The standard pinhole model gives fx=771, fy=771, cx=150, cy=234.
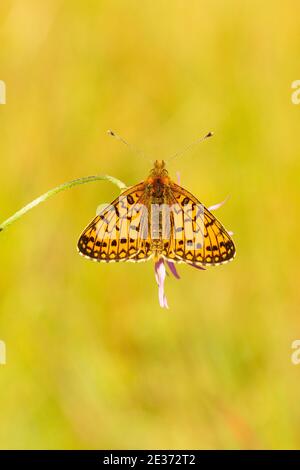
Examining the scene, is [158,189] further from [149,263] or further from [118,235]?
[149,263]

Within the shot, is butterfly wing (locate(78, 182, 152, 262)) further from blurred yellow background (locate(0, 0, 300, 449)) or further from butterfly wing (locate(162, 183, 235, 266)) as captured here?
blurred yellow background (locate(0, 0, 300, 449))

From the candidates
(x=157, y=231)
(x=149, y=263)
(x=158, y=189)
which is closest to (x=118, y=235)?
(x=157, y=231)

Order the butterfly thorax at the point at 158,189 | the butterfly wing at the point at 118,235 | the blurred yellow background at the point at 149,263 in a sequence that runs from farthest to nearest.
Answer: the blurred yellow background at the point at 149,263 < the butterfly thorax at the point at 158,189 < the butterfly wing at the point at 118,235

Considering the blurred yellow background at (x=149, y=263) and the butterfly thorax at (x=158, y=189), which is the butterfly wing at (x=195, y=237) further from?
the blurred yellow background at (x=149, y=263)

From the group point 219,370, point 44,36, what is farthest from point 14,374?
point 44,36

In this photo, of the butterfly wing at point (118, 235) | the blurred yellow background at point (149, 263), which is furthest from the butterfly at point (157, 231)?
the blurred yellow background at point (149, 263)

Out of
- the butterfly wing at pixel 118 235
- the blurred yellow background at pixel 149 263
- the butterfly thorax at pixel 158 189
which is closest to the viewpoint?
the butterfly wing at pixel 118 235
